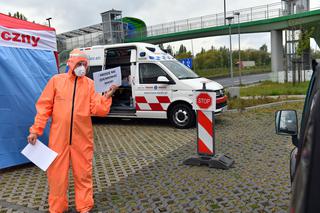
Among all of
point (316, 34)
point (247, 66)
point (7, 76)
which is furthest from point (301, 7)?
point (247, 66)

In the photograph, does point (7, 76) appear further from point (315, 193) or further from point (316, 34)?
point (316, 34)

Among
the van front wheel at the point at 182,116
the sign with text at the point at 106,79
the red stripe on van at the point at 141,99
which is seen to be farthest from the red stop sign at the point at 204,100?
the red stripe on van at the point at 141,99

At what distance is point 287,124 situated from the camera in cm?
253

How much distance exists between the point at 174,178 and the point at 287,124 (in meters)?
2.91

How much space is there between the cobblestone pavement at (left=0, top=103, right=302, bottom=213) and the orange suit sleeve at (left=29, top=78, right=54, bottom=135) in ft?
3.80

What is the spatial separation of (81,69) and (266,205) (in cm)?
284

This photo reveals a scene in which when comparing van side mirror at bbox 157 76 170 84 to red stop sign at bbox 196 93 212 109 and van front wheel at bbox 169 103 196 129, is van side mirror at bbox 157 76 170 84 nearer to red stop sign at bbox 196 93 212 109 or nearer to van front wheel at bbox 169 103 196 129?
van front wheel at bbox 169 103 196 129

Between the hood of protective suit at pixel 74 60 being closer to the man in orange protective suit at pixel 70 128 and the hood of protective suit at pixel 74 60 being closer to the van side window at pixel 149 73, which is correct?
the man in orange protective suit at pixel 70 128

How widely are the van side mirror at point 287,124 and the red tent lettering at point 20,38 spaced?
5032mm

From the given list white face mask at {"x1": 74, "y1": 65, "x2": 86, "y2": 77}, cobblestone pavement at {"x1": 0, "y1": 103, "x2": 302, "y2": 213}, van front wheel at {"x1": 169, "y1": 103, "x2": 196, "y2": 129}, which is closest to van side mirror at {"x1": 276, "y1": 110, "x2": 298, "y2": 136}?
cobblestone pavement at {"x1": 0, "y1": 103, "x2": 302, "y2": 213}

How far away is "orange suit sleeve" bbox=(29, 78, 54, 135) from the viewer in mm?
3828

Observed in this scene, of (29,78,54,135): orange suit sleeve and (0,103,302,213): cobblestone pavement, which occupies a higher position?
(29,78,54,135): orange suit sleeve

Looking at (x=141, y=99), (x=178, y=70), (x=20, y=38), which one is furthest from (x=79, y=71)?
(x=178, y=70)

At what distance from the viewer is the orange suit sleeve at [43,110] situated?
383 centimetres
